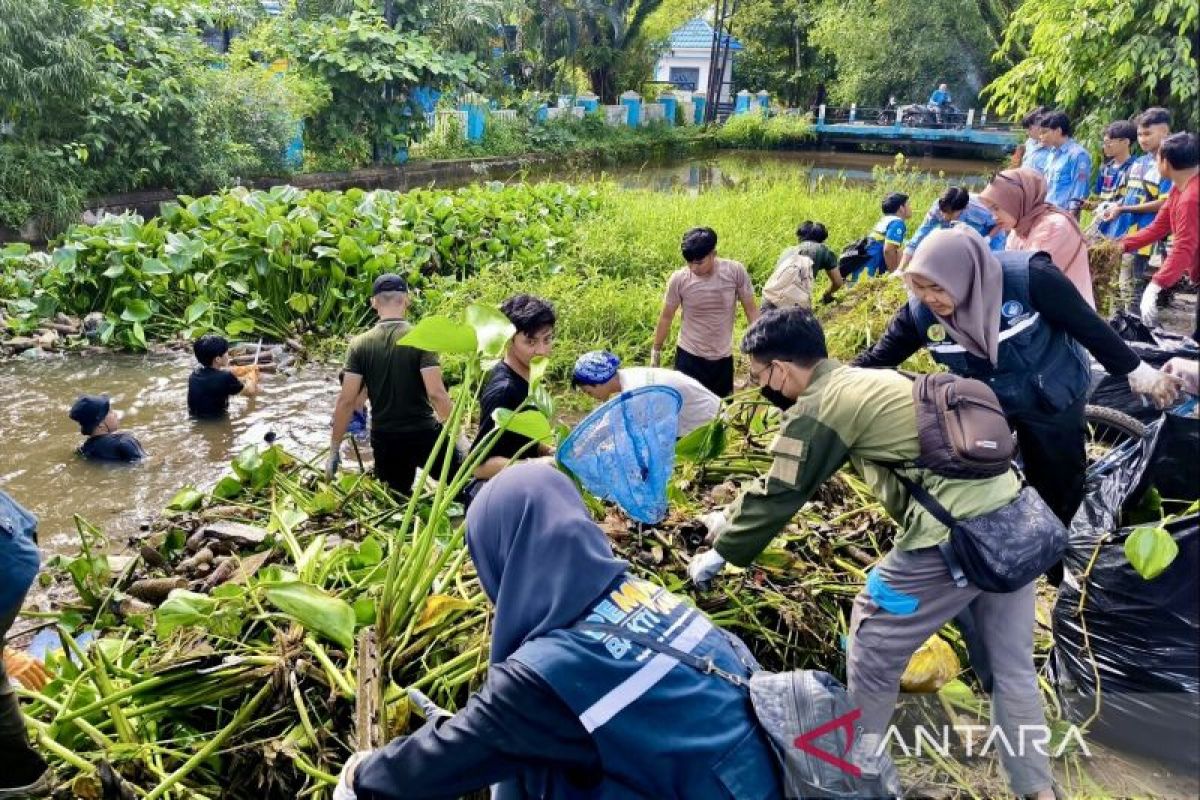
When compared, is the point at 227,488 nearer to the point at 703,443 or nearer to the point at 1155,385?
the point at 703,443

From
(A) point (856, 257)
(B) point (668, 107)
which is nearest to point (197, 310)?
(A) point (856, 257)

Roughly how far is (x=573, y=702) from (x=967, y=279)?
2020mm

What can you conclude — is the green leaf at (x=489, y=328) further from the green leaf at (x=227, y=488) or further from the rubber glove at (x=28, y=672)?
the green leaf at (x=227, y=488)

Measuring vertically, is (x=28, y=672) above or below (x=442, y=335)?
below

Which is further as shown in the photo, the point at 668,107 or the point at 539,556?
the point at 668,107

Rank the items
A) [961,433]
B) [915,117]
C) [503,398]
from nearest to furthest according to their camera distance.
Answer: [961,433] → [503,398] → [915,117]

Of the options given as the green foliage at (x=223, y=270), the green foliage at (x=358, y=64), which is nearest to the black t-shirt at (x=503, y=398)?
the green foliage at (x=223, y=270)

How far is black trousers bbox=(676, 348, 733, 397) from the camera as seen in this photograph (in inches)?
210

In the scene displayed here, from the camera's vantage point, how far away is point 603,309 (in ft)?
25.1

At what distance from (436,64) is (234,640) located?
15.6 m

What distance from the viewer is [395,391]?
14.0ft

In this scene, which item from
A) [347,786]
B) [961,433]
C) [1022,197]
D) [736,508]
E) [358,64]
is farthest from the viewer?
[358,64]

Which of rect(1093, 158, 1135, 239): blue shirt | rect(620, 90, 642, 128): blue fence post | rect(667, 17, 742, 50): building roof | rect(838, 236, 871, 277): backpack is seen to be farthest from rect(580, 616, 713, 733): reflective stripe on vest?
rect(667, 17, 742, 50): building roof

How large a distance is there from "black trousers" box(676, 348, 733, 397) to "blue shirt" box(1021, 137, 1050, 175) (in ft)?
11.6
